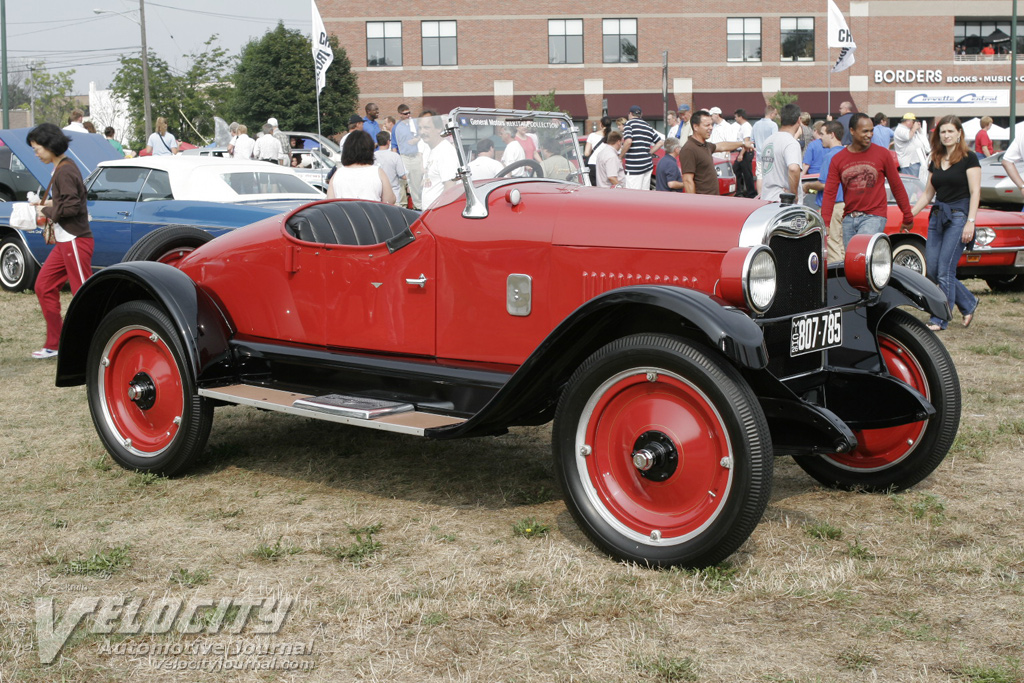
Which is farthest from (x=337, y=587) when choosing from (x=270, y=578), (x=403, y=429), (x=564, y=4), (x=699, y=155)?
(x=564, y=4)

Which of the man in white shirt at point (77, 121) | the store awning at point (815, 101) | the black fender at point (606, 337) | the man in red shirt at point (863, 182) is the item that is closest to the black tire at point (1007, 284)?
the man in red shirt at point (863, 182)

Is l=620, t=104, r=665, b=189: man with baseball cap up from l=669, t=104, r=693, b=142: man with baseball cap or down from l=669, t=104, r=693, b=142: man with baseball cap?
down

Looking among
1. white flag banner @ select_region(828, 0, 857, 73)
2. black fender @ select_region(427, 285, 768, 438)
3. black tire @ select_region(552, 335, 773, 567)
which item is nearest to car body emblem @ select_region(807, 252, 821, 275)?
black fender @ select_region(427, 285, 768, 438)

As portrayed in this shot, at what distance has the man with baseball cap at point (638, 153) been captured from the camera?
11.6 metres

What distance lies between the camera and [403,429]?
420 cm

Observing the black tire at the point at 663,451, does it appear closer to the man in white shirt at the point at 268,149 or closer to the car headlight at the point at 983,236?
the car headlight at the point at 983,236

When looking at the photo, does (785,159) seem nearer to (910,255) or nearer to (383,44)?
(910,255)

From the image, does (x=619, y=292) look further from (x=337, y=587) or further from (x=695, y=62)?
(x=695, y=62)

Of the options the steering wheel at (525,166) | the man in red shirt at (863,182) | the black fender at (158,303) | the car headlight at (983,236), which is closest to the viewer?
the steering wheel at (525,166)

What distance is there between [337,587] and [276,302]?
1.95m

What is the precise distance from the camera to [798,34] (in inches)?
1673

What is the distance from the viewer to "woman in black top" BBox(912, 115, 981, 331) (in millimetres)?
8625

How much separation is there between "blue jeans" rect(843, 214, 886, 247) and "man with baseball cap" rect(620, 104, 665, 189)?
3.85 metres

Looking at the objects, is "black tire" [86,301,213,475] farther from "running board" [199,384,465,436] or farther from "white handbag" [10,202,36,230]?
"white handbag" [10,202,36,230]
